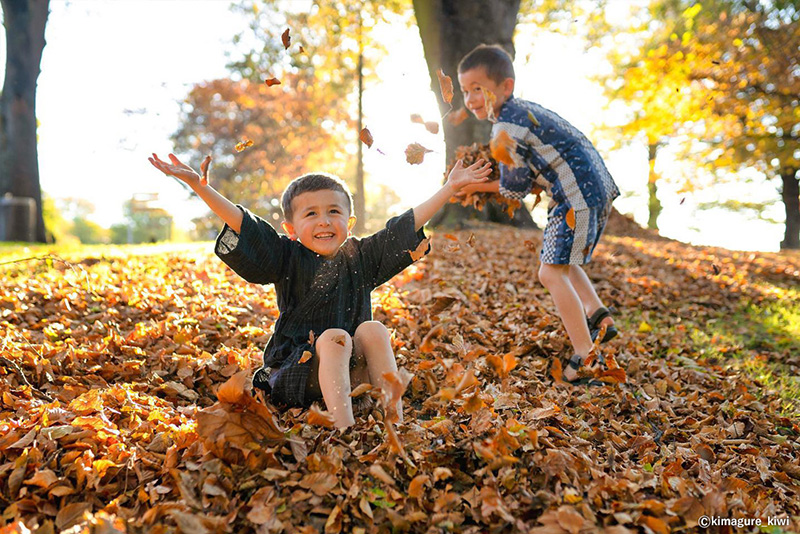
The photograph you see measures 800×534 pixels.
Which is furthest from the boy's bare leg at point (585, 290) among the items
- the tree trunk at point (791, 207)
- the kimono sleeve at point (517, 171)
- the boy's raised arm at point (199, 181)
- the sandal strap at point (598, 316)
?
the tree trunk at point (791, 207)

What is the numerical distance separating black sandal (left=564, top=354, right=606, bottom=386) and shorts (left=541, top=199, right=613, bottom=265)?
59 cm

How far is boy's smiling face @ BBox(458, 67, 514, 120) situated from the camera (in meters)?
3.46

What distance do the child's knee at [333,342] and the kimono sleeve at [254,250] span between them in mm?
432

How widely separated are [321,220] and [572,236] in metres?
1.63

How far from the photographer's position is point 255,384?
8.68 feet

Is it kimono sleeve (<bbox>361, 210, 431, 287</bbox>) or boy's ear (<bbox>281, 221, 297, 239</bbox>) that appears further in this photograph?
boy's ear (<bbox>281, 221, 297, 239</bbox>)

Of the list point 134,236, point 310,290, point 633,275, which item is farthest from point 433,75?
point 134,236

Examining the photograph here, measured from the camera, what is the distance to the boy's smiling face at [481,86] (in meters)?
3.46

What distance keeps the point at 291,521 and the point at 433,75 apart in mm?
8077

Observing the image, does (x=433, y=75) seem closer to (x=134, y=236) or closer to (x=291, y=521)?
(x=291, y=521)

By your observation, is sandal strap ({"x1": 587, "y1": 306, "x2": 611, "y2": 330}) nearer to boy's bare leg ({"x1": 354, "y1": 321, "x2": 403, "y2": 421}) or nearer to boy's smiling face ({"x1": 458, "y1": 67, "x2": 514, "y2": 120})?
boy's smiling face ({"x1": 458, "y1": 67, "x2": 514, "y2": 120})

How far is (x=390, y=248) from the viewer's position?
2.68 m

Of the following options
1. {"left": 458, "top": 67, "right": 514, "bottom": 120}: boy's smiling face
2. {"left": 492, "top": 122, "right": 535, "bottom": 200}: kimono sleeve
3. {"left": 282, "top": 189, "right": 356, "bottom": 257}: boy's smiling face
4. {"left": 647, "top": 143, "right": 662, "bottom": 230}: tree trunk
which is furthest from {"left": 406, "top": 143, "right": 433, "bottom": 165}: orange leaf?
{"left": 647, "top": 143, "right": 662, "bottom": 230}: tree trunk

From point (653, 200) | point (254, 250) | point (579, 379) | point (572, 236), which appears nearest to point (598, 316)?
point (579, 379)
